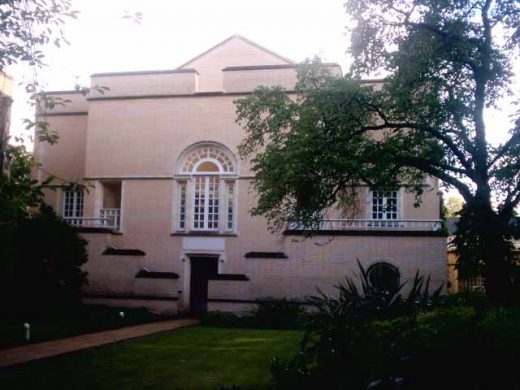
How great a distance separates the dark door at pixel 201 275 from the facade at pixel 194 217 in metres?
0.04

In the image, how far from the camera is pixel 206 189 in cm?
2589

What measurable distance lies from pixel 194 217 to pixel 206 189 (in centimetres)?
134

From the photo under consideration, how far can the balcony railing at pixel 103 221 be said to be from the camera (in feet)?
85.5

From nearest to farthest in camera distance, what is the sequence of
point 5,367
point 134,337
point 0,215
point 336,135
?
point 0,215 → point 5,367 → point 336,135 → point 134,337

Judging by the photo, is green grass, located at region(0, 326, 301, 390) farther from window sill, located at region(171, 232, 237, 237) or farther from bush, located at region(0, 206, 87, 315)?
window sill, located at region(171, 232, 237, 237)

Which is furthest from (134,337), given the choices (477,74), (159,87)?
(159,87)

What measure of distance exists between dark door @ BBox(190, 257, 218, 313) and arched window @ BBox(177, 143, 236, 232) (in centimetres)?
145

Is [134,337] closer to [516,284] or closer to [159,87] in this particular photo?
[516,284]

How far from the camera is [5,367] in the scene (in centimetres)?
1194

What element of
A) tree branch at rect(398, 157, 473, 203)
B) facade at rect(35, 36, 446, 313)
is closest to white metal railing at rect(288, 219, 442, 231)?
facade at rect(35, 36, 446, 313)

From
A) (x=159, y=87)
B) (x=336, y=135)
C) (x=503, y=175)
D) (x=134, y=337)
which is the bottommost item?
(x=134, y=337)

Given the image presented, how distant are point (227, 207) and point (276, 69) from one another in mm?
6380

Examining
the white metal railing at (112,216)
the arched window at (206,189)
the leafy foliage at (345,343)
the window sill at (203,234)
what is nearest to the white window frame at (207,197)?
the arched window at (206,189)

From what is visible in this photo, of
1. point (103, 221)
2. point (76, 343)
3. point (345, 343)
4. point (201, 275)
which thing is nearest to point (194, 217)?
point (201, 275)
